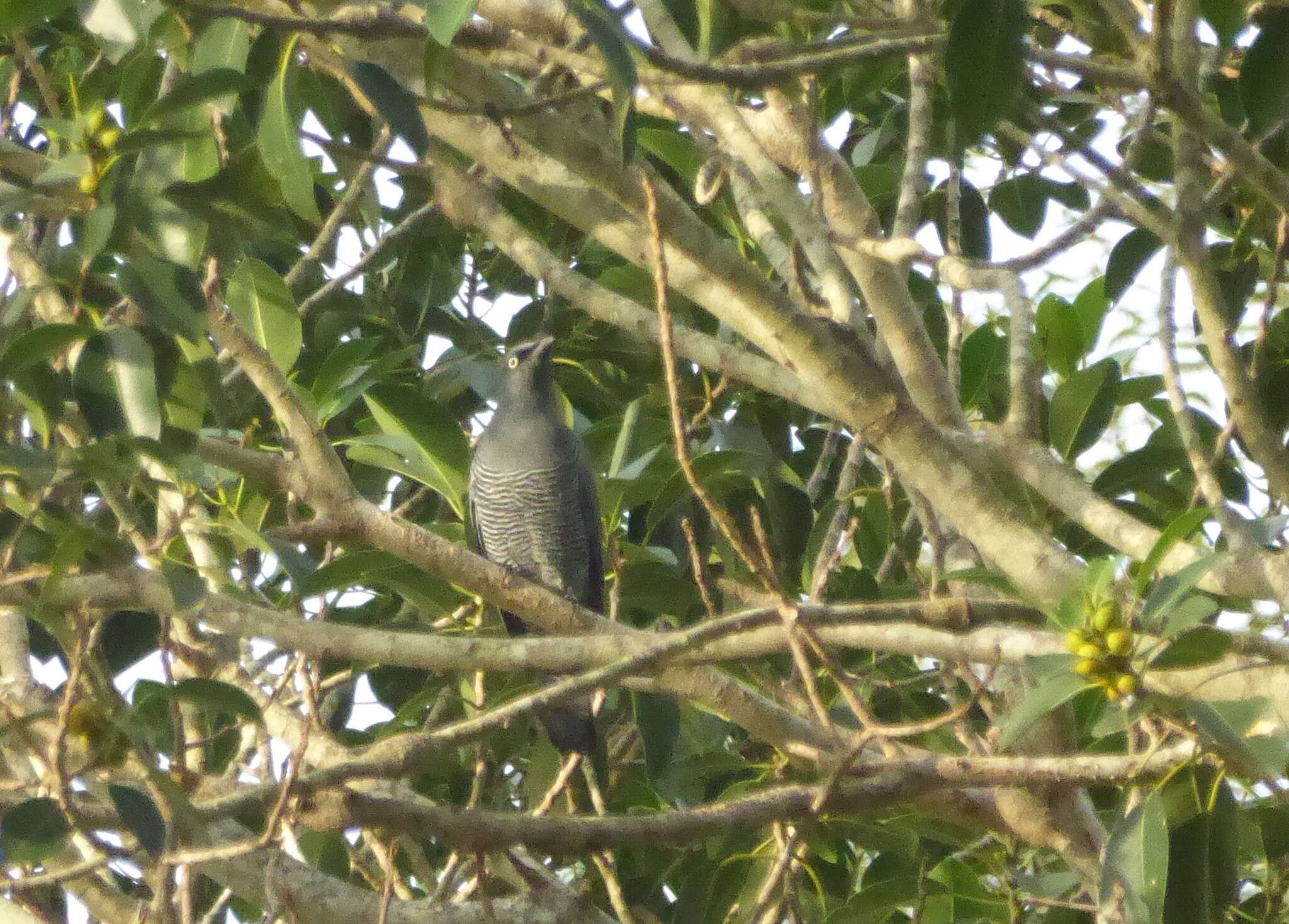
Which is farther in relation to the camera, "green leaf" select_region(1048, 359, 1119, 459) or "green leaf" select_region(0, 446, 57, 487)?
"green leaf" select_region(1048, 359, 1119, 459)

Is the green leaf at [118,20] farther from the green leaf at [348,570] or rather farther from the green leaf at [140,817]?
the green leaf at [140,817]

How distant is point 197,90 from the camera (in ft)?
7.73

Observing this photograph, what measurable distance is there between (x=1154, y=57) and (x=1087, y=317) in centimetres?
132

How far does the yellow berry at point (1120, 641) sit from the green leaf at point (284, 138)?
1524 millimetres

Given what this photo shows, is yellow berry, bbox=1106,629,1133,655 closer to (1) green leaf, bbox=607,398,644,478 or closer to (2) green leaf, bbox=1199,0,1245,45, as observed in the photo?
(2) green leaf, bbox=1199,0,1245,45

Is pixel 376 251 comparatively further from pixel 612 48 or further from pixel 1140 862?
pixel 1140 862

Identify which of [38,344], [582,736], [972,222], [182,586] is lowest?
[582,736]

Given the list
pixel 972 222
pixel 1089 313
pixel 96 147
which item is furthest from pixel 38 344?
pixel 972 222

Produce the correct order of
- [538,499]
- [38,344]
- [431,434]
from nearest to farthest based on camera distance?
1. [38,344]
2. [431,434]
3. [538,499]

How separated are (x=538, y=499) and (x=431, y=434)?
109 inches

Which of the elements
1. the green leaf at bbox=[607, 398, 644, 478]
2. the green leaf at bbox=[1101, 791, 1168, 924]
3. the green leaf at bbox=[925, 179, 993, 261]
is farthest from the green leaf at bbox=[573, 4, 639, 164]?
the green leaf at bbox=[925, 179, 993, 261]

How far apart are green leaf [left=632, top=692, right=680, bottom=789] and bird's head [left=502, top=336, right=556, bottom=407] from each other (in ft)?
4.26

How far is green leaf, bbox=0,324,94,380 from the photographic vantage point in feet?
7.53

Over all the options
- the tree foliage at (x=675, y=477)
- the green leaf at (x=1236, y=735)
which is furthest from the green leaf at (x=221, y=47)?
the green leaf at (x=1236, y=735)
